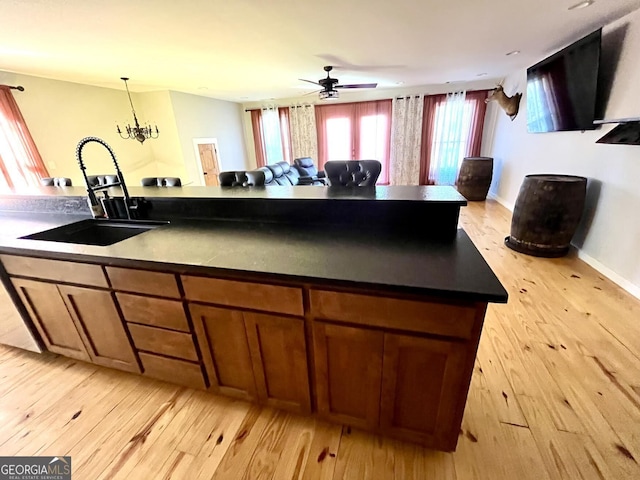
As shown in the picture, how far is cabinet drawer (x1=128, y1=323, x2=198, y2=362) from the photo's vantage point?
1.28 meters

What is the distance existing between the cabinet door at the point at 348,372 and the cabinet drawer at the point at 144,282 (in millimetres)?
662

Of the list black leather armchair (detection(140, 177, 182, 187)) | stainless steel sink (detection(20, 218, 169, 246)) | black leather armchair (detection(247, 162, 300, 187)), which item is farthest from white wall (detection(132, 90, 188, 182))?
stainless steel sink (detection(20, 218, 169, 246))

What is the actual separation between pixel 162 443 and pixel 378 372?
1.10 metres

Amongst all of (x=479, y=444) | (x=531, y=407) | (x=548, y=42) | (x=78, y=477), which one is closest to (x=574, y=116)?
(x=548, y=42)

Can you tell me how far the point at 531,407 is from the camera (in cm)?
132

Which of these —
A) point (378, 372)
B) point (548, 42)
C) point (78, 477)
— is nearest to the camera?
point (378, 372)

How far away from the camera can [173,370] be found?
1.39m

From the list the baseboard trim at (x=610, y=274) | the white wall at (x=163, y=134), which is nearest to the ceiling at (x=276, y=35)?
the white wall at (x=163, y=134)

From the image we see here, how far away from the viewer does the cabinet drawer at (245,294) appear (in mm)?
999

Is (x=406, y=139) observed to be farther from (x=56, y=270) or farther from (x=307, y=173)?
(x=56, y=270)

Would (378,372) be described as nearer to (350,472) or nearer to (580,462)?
(350,472)

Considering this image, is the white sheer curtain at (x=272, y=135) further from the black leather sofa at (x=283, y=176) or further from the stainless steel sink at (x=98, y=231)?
the stainless steel sink at (x=98, y=231)

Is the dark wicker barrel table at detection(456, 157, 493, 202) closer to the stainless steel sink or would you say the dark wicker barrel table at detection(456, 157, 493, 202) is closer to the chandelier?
the stainless steel sink

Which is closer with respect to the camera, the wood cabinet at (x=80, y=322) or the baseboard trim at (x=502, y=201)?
the wood cabinet at (x=80, y=322)
